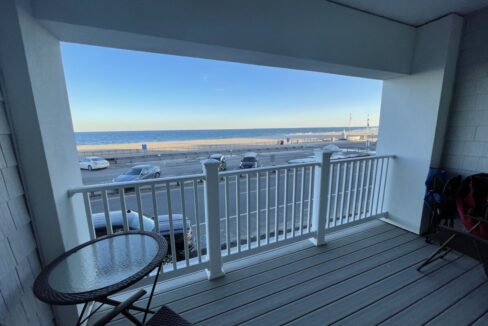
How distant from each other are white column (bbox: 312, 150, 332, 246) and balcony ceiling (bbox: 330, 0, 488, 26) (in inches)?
60.5

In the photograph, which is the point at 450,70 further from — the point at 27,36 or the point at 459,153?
the point at 27,36

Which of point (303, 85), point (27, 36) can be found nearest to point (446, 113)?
point (27, 36)

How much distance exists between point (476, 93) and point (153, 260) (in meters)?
3.56

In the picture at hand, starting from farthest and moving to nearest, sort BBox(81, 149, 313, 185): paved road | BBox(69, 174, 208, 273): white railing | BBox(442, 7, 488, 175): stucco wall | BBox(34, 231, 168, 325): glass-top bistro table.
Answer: BBox(81, 149, 313, 185): paved road, BBox(442, 7, 488, 175): stucco wall, BBox(69, 174, 208, 273): white railing, BBox(34, 231, 168, 325): glass-top bistro table

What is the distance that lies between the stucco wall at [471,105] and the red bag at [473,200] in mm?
241

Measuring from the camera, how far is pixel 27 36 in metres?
1.08

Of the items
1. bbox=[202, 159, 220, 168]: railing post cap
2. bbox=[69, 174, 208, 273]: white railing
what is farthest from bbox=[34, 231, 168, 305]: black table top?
bbox=[202, 159, 220, 168]: railing post cap

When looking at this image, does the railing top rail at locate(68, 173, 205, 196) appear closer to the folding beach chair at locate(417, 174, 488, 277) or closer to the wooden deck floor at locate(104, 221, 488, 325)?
the wooden deck floor at locate(104, 221, 488, 325)

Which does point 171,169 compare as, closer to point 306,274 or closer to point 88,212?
point 88,212

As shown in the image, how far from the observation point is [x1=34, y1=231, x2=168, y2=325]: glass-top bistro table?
2.90 feet

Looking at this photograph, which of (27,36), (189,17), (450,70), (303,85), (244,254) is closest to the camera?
(27,36)

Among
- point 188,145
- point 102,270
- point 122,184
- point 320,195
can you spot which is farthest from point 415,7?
point 188,145

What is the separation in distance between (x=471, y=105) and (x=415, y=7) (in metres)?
1.27

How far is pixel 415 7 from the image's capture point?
2074 mm
